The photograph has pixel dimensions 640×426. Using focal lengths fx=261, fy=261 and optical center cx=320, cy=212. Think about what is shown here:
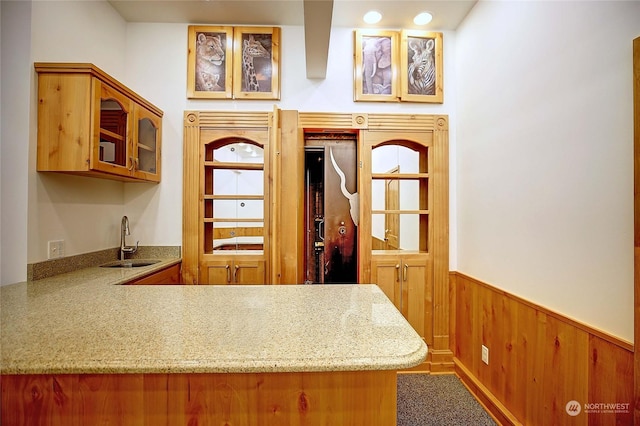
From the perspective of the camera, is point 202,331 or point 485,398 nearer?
point 202,331

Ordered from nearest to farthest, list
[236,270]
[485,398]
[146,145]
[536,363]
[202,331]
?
[202,331], [536,363], [485,398], [146,145], [236,270]

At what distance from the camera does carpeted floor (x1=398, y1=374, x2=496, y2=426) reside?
1738 millimetres

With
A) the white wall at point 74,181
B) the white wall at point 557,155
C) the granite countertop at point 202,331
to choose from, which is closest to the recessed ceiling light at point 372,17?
the white wall at point 557,155

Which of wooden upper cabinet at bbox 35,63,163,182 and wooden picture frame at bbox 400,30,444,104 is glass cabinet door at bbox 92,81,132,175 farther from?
Answer: wooden picture frame at bbox 400,30,444,104

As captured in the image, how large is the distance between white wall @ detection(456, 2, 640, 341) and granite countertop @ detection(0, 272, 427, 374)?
0.96m

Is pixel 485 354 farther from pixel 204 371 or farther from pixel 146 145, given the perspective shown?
pixel 146 145

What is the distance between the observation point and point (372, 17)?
227 centimetres

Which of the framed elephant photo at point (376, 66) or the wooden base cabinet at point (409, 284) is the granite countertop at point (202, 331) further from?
the framed elephant photo at point (376, 66)

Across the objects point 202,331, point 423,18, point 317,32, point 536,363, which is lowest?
point 536,363

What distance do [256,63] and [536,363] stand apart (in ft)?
9.89

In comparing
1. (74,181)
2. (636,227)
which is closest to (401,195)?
(636,227)

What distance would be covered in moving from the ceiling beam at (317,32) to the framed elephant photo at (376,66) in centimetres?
36

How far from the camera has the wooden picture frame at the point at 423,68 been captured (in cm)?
240

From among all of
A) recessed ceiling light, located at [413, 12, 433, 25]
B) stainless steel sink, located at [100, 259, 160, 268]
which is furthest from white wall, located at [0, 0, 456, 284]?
recessed ceiling light, located at [413, 12, 433, 25]
